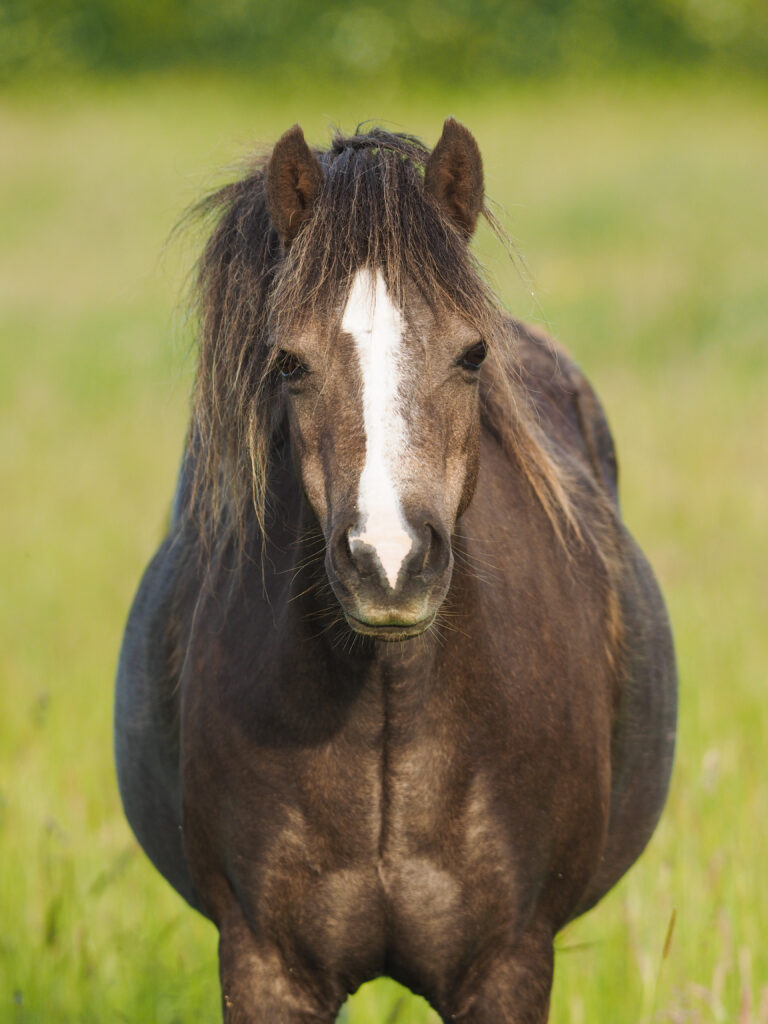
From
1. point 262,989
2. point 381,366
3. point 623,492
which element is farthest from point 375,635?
point 623,492

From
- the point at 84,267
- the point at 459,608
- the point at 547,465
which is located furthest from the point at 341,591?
the point at 84,267

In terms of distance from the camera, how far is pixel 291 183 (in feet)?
8.53

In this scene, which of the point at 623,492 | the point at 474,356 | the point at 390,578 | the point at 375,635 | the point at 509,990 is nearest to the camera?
the point at 390,578

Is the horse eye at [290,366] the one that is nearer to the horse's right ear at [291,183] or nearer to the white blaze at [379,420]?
the white blaze at [379,420]

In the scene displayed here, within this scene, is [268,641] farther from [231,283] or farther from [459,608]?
[231,283]

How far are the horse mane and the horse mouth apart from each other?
51 centimetres

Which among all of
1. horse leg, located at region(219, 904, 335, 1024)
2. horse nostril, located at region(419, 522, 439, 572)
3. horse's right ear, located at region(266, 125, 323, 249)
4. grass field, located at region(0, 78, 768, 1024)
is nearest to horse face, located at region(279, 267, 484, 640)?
horse nostril, located at region(419, 522, 439, 572)

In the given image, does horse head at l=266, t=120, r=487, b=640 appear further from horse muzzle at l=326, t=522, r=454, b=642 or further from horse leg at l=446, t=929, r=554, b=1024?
horse leg at l=446, t=929, r=554, b=1024

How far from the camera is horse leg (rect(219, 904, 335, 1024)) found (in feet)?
8.89

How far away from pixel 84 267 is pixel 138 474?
9.58 meters

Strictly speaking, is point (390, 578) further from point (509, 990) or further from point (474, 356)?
point (509, 990)

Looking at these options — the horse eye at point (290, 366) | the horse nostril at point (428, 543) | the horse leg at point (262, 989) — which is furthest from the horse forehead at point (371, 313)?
the horse leg at point (262, 989)

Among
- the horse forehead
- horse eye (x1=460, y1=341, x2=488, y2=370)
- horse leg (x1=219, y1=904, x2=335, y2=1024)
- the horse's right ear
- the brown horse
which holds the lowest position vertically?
horse leg (x1=219, y1=904, x2=335, y2=1024)

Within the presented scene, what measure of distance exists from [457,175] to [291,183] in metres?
0.33
